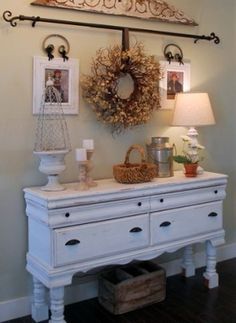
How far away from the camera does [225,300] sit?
2998mm

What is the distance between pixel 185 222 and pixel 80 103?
1096 mm

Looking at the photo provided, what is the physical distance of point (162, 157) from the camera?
3.06 meters

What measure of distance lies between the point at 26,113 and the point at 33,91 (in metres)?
0.15

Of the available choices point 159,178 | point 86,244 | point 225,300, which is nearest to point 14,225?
point 86,244

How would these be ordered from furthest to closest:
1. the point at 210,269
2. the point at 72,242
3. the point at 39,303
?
1. the point at 210,269
2. the point at 39,303
3. the point at 72,242

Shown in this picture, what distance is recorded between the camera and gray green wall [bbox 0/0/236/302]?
2650 mm

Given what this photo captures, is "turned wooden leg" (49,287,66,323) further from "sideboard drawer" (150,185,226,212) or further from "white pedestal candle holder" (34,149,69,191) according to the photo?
"sideboard drawer" (150,185,226,212)

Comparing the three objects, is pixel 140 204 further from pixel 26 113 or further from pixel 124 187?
pixel 26 113

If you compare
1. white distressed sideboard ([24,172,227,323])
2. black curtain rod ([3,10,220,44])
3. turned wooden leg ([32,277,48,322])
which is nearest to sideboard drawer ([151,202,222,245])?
white distressed sideboard ([24,172,227,323])

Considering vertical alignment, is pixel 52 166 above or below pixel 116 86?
below

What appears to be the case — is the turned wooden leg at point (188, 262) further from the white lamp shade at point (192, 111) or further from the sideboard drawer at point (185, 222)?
the white lamp shade at point (192, 111)

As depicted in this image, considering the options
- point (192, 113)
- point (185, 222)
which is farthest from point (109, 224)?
point (192, 113)

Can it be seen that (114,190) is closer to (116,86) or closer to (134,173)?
(134,173)

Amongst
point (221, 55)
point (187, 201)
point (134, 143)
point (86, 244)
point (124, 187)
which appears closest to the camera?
point (86, 244)
